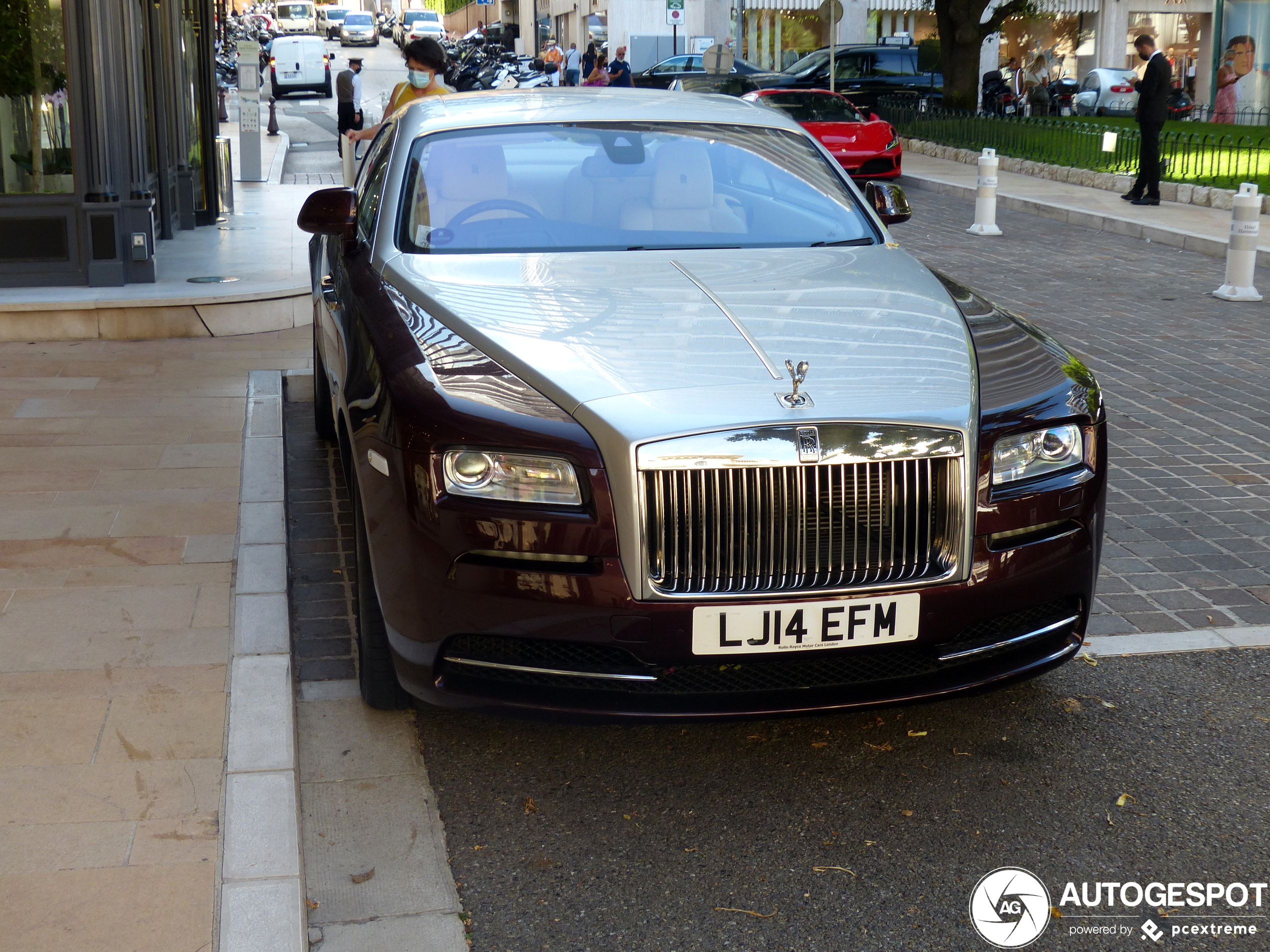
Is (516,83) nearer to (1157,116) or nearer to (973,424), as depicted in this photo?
(1157,116)

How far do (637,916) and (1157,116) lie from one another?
16337 mm

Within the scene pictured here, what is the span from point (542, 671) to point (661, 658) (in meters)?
0.30

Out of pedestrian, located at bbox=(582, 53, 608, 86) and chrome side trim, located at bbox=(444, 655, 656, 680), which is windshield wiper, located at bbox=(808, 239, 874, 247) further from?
pedestrian, located at bbox=(582, 53, 608, 86)

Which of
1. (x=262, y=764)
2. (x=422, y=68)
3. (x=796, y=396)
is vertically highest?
(x=422, y=68)

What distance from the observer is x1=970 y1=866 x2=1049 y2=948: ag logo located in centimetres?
304

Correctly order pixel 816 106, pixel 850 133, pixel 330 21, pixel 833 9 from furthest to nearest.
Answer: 1. pixel 330 21
2. pixel 833 9
3. pixel 816 106
4. pixel 850 133

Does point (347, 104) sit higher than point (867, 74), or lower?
lower

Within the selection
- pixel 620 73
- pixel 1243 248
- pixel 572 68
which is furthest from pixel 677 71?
pixel 1243 248

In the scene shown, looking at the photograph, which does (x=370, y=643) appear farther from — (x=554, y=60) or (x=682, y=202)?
(x=554, y=60)

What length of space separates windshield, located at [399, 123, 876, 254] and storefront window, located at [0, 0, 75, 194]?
5798 mm

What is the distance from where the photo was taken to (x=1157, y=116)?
17.2 meters

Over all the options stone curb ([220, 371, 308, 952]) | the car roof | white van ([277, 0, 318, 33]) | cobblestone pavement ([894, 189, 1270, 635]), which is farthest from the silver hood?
Answer: white van ([277, 0, 318, 33])

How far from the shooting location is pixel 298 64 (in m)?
42.8

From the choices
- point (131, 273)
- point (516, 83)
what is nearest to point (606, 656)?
point (131, 273)
